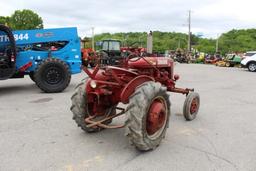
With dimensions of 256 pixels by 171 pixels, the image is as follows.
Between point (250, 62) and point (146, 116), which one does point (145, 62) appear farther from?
point (250, 62)

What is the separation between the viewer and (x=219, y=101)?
863 cm

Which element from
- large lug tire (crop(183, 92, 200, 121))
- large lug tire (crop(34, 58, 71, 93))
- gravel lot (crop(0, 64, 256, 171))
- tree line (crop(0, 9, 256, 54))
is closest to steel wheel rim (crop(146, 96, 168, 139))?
gravel lot (crop(0, 64, 256, 171))

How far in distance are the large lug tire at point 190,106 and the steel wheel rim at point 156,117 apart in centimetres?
153

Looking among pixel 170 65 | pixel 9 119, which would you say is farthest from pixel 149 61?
pixel 9 119

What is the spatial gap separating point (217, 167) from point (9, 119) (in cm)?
430

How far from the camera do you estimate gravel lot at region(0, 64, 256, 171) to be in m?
4.09

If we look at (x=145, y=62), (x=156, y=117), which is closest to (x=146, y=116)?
(x=156, y=117)

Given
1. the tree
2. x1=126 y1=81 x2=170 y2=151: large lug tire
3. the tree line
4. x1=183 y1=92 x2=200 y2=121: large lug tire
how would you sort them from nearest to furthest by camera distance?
x1=126 y1=81 x2=170 y2=151: large lug tire < x1=183 y1=92 x2=200 y2=121: large lug tire < the tree < the tree line

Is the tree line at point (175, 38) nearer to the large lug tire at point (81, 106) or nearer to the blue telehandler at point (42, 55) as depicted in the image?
the blue telehandler at point (42, 55)

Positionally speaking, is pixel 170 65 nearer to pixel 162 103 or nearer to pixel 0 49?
pixel 162 103

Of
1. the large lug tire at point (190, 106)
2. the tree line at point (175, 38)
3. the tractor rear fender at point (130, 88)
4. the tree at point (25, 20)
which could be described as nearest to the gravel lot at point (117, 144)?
the large lug tire at point (190, 106)

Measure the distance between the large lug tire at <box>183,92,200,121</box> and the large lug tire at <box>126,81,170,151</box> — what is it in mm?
1557

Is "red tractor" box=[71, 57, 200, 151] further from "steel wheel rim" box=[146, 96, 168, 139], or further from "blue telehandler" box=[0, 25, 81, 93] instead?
"blue telehandler" box=[0, 25, 81, 93]

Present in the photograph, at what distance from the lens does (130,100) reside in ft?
14.5
